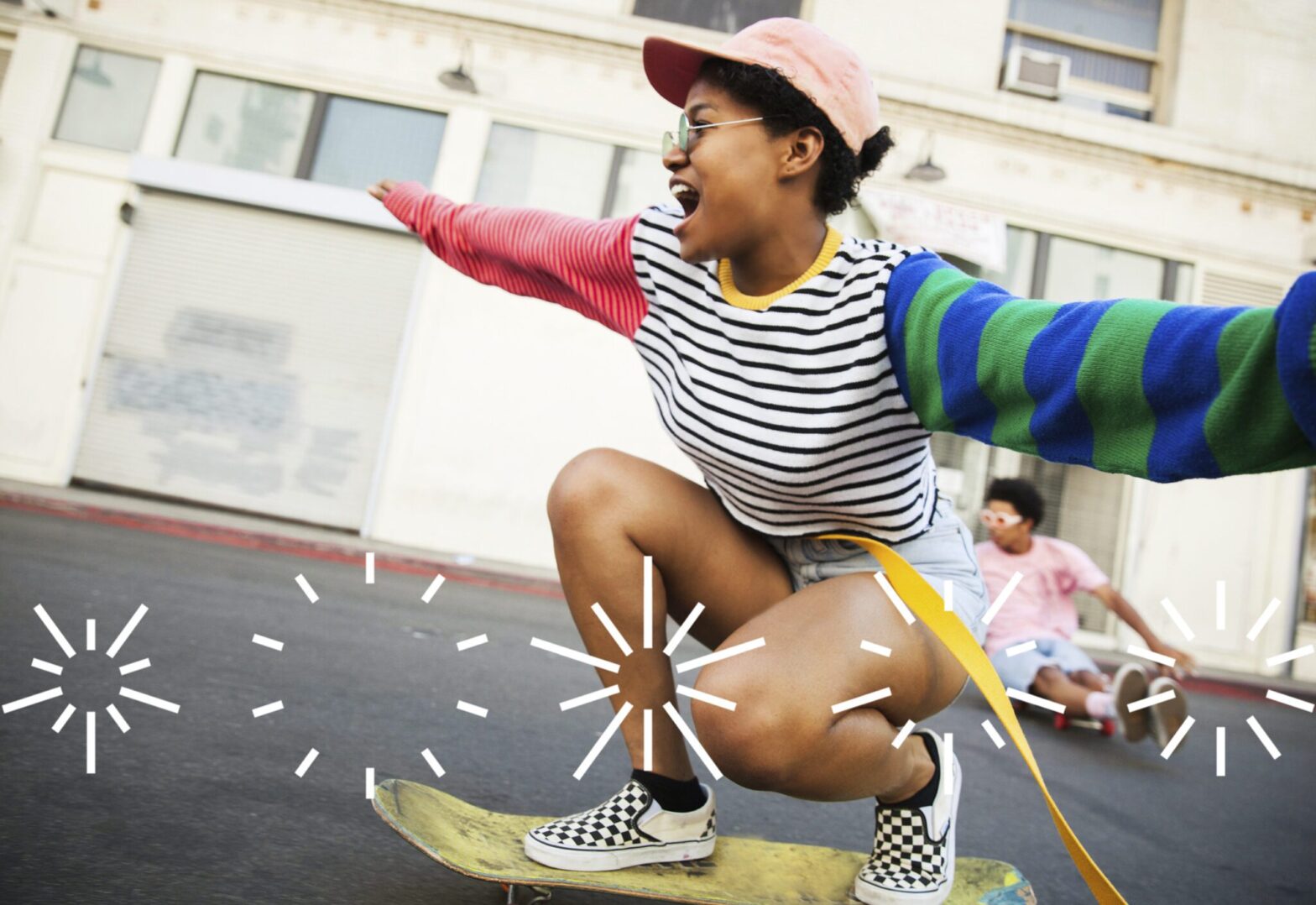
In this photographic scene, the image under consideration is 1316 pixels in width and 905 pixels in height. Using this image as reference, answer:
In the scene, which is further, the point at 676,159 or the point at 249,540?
the point at 249,540

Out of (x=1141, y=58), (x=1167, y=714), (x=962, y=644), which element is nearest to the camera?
(x=962, y=644)

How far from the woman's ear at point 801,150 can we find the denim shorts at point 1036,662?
389cm

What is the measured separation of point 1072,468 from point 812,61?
10.3m

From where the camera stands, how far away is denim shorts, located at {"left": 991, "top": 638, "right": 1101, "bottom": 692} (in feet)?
16.6

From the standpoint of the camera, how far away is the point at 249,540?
8.39 metres

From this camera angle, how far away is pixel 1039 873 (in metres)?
2.64

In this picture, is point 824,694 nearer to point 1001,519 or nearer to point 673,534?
point 673,534

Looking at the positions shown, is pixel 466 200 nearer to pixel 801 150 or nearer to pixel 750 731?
pixel 801 150

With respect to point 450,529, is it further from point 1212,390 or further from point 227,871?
point 1212,390

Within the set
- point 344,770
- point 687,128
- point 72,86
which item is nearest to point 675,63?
point 687,128

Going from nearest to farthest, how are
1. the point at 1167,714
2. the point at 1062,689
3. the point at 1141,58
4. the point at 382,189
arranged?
the point at 382,189 → the point at 1167,714 → the point at 1062,689 → the point at 1141,58

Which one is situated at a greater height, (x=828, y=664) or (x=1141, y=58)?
(x=1141, y=58)

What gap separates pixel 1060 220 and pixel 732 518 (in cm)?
1034

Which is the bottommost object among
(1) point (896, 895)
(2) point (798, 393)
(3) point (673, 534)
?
(1) point (896, 895)
